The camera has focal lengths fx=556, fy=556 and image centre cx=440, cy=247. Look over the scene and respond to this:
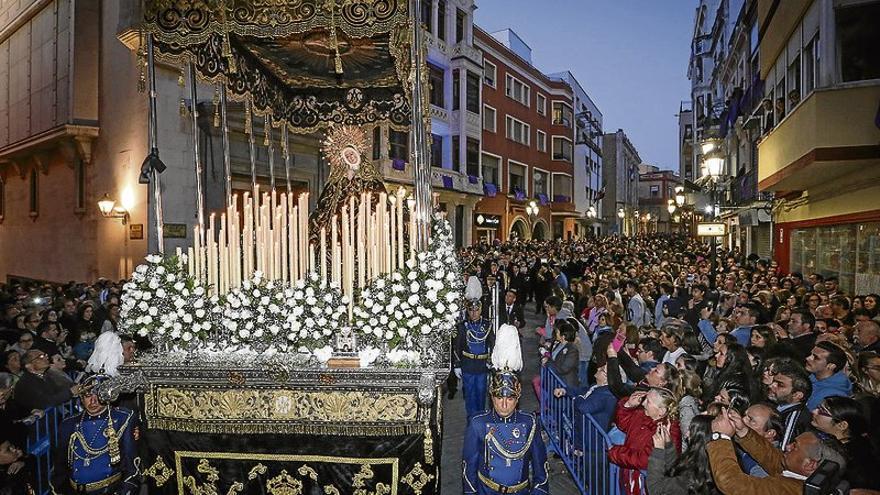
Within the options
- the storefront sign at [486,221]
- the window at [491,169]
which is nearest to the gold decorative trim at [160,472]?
the storefront sign at [486,221]

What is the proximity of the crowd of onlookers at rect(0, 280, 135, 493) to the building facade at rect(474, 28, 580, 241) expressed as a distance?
22713mm

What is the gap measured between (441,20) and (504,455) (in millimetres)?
27421

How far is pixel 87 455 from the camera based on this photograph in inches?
199

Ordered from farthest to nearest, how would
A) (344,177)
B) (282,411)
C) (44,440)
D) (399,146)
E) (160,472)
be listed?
1. (399,146)
2. (344,177)
3. (44,440)
4. (160,472)
5. (282,411)

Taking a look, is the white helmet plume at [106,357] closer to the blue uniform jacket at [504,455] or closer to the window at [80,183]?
the blue uniform jacket at [504,455]

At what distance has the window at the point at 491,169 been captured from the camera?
117 ft

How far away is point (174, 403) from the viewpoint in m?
5.63

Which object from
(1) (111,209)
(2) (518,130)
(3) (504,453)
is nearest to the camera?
(3) (504,453)

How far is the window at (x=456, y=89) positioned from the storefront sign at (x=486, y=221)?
22.3 ft

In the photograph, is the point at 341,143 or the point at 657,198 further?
the point at 657,198

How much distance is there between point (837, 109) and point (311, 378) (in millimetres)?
11020

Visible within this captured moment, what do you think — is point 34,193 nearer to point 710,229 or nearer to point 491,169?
point 710,229

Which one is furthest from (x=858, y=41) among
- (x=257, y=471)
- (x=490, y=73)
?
(x=490, y=73)

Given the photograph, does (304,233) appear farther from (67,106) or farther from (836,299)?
(67,106)
